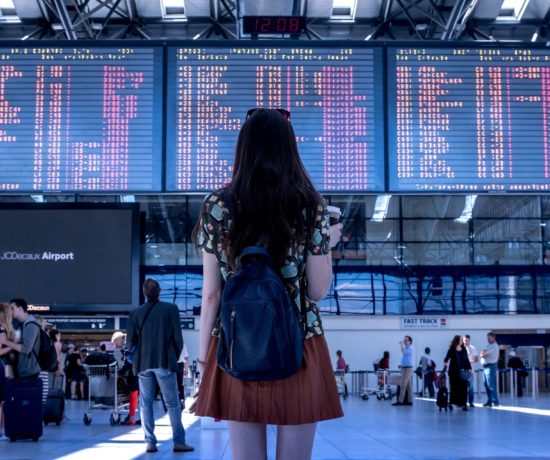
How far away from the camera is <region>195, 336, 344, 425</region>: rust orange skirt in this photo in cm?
229

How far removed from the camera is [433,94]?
1307cm

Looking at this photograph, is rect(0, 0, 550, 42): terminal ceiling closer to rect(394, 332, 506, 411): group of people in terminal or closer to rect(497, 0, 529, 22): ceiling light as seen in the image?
rect(497, 0, 529, 22): ceiling light

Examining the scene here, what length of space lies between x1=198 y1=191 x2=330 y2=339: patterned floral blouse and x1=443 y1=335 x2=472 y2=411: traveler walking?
1364cm

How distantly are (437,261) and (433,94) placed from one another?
56.2ft

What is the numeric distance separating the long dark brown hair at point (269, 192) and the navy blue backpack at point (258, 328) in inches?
4.9

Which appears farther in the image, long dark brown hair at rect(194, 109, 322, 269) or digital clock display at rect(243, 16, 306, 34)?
digital clock display at rect(243, 16, 306, 34)

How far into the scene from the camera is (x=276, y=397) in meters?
2.29

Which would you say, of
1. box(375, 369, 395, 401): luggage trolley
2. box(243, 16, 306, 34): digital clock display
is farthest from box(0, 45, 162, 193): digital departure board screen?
box(375, 369, 395, 401): luggage trolley

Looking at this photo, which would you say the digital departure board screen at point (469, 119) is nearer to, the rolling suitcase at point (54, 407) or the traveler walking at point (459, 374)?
the traveler walking at point (459, 374)

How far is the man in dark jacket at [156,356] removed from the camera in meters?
7.80

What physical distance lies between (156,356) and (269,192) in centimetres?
559

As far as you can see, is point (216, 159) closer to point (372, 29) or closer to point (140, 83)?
point (140, 83)

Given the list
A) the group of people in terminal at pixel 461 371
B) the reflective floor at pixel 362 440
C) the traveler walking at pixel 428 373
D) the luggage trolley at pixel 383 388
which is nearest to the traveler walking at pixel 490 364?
the group of people in terminal at pixel 461 371

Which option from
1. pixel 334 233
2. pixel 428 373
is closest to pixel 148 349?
pixel 334 233
